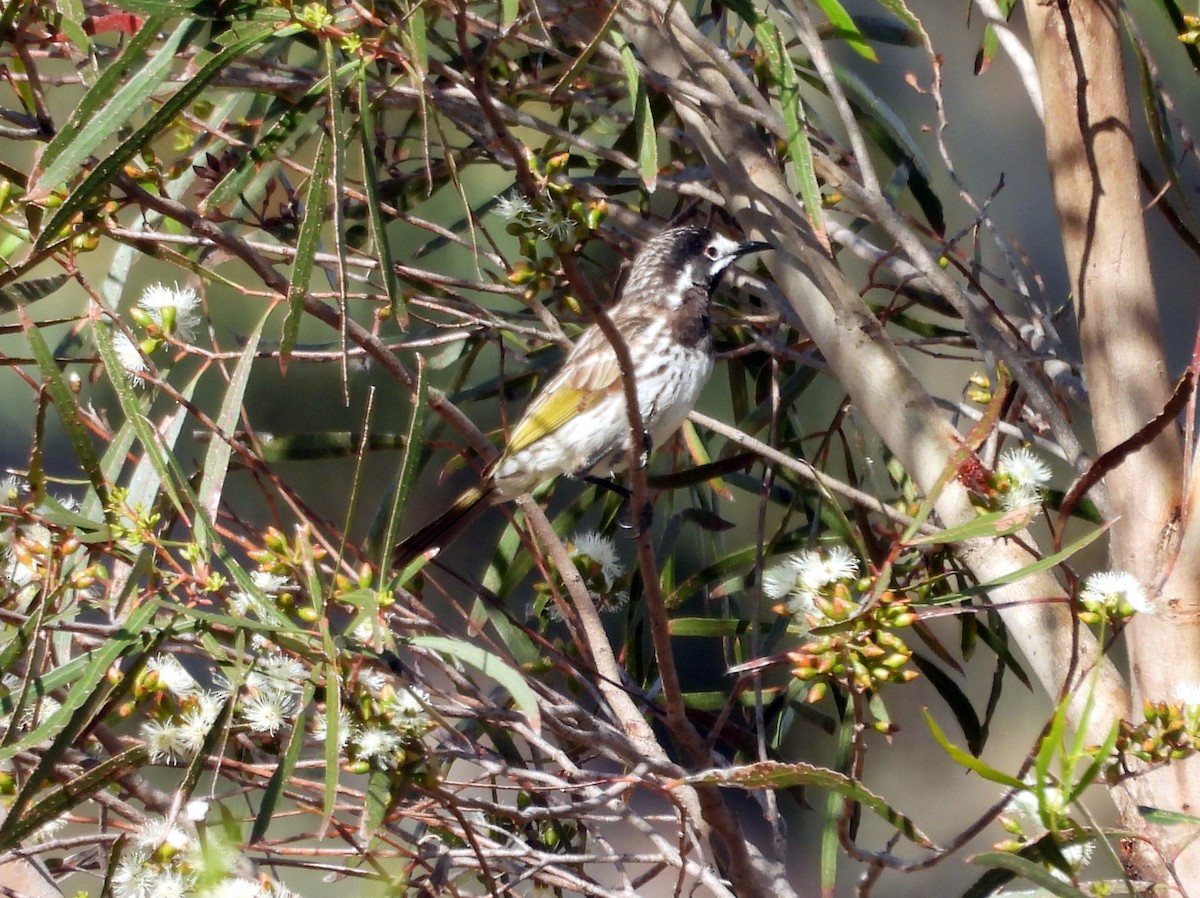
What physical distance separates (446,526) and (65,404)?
1182mm

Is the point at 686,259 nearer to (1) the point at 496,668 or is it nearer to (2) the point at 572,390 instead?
(2) the point at 572,390

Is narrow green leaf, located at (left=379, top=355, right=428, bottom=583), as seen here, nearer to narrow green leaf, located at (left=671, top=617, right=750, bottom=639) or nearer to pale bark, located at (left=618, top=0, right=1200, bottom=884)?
pale bark, located at (left=618, top=0, right=1200, bottom=884)

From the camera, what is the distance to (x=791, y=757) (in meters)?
3.91

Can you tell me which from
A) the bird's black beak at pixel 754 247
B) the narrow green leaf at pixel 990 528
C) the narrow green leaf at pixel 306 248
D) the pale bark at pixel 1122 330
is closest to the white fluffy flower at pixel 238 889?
the narrow green leaf at pixel 306 248

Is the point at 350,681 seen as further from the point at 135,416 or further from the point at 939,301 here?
the point at 939,301

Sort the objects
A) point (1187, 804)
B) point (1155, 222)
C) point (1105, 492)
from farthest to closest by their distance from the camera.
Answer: point (1155, 222) < point (1105, 492) < point (1187, 804)

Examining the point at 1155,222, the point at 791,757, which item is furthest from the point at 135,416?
the point at 1155,222

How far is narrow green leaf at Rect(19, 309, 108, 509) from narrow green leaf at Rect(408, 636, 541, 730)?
0.40 m

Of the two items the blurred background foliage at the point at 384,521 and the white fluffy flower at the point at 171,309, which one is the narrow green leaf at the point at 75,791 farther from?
the white fluffy flower at the point at 171,309

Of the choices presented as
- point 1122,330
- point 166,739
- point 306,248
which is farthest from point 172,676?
A: point 1122,330

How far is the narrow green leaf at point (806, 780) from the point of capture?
1259mm

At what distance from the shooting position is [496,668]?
1.32m

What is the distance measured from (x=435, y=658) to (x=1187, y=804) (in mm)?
927

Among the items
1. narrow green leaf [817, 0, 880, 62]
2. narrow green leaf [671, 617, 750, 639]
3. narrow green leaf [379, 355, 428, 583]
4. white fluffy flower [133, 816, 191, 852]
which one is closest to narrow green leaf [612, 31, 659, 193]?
narrow green leaf [817, 0, 880, 62]
